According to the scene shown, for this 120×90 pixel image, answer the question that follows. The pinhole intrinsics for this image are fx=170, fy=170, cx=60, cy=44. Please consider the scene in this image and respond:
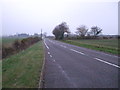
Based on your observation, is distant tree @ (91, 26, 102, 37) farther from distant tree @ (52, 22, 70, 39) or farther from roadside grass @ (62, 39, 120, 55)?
roadside grass @ (62, 39, 120, 55)

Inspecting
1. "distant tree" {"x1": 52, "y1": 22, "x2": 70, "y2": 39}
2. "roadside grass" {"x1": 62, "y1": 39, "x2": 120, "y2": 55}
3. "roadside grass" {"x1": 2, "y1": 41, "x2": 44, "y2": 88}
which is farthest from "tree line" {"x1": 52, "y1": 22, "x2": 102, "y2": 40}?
"roadside grass" {"x1": 2, "y1": 41, "x2": 44, "y2": 88}

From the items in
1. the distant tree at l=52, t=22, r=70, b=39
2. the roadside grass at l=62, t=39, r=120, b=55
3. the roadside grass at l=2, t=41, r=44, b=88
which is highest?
the distant tree at l=52, t=22, r=70, b=39

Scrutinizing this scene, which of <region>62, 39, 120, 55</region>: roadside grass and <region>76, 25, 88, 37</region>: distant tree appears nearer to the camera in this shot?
<region>62, 39, 120, 55</region>: roadside grass

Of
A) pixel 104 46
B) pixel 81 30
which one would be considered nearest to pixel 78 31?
pixel 81 30

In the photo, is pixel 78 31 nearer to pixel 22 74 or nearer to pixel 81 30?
pixel 81 30

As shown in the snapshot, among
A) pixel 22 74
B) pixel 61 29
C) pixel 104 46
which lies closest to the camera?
pixel 22 74

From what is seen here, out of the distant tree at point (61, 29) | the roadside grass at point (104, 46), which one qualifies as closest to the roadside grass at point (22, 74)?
the roadside grass at point (104, 46)

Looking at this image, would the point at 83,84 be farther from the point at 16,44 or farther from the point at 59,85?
the point at 16,44

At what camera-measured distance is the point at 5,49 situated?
24.0 meters

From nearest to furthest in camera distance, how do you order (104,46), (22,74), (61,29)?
(22,74) → (104,46) → (61,29)

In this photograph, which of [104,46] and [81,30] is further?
[81,30]

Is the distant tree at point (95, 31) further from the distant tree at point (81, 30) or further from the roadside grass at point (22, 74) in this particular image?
the roadside grass at point (22, 74)

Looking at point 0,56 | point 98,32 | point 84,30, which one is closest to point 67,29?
point 84,30

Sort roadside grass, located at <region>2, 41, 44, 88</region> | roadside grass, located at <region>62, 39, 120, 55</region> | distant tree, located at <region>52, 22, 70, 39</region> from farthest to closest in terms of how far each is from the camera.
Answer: distant tree, located at <region>52, 22, 70, 39</region> → roadside grass, located at <region>62, 39, 120, 55</region> → roadside grass, located at <region>2, 41, 44, 88</region>
